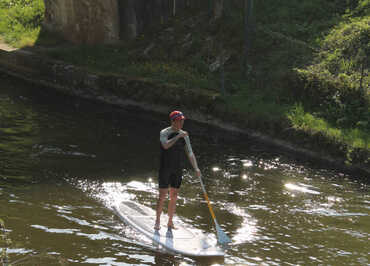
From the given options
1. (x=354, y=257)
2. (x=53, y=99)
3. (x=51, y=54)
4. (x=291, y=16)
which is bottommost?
(x=354, y=257)

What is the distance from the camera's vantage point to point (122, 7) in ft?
83.8

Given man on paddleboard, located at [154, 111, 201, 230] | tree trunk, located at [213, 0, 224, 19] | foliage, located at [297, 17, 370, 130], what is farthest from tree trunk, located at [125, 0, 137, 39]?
man on paddleboard, located at [154, 111, 201, 230]

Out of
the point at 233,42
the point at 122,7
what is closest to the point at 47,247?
the point at 233,42

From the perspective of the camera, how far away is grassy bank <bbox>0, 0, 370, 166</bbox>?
16734 millimetres

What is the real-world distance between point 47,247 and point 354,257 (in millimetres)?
5511

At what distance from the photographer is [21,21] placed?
28.3 metres

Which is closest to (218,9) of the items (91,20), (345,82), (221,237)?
(91,20)

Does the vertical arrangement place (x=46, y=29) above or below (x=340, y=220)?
above

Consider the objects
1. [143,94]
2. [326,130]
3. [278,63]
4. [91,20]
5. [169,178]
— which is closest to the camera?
[169,178]

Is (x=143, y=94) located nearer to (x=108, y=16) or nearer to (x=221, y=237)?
(x=108, y=16)

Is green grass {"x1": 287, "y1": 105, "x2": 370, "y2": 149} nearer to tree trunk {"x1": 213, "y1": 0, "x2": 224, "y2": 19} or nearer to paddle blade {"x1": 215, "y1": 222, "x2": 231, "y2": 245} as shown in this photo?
paddle blade {"x1": 215, "y1": 222, "x2": 231, "y2": 245}

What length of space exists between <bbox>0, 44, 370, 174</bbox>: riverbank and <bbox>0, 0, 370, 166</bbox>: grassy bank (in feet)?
0.65

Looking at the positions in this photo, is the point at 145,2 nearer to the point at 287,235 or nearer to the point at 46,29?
the point at 46,29

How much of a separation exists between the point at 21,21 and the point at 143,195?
65.3 feet
